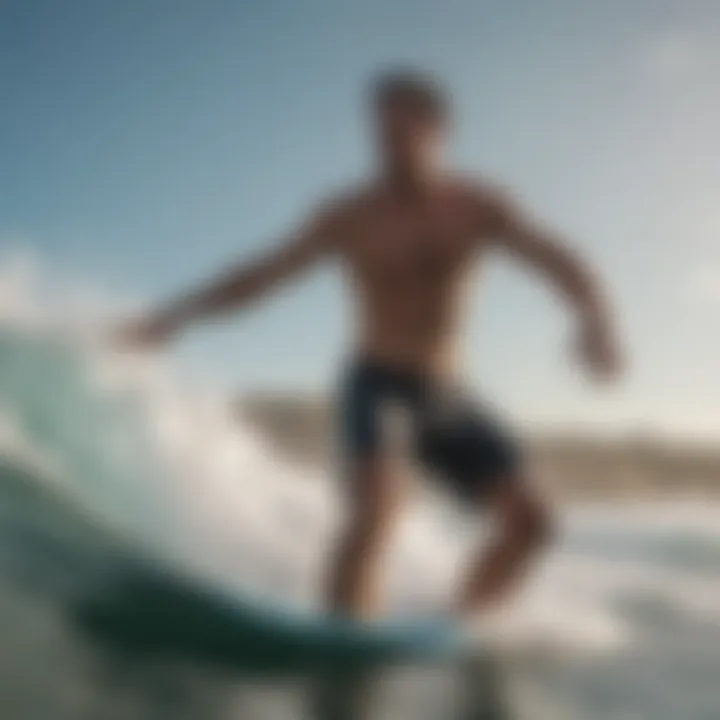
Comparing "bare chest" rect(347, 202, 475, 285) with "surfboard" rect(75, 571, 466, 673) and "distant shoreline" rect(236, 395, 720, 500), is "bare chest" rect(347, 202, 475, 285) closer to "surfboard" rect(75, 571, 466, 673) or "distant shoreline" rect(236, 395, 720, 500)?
"distant shoreline" rect(236, 395, 720, 500)

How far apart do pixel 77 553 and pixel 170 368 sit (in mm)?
173

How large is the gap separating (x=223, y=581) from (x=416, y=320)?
0.27m

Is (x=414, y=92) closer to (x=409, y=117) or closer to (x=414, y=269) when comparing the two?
(x=409, y=117)

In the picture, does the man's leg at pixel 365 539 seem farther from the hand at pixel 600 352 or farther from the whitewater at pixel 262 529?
Result: the hand at pixel 600 352

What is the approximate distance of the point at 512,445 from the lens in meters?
0.96

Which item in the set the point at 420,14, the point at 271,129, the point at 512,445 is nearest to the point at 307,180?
the point at 271,129

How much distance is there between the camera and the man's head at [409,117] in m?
1.00

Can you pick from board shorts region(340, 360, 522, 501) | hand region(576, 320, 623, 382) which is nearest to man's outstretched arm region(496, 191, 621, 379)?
hand region(576, 320, 623, 382)

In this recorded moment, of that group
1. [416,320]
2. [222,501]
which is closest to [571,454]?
[416,320]

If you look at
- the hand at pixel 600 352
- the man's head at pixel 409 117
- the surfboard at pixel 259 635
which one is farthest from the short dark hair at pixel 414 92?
the surfboard at pixel 259 635

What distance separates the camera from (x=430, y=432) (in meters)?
0.96

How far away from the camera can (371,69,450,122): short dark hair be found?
3.34ft

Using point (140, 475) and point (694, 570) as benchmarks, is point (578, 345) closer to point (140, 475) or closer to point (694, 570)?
point (694, 570)

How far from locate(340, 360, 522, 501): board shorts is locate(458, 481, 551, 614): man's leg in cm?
1
